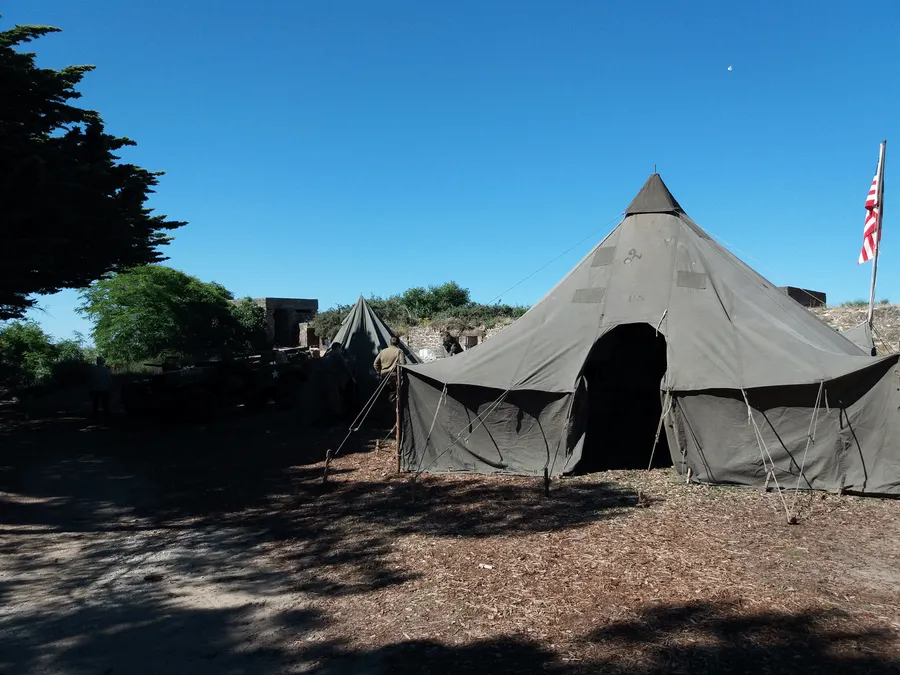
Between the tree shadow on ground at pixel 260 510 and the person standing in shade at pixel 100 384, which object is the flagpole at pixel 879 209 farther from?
the person standing in shade at pixel 100 384

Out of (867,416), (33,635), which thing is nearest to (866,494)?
(867,416)

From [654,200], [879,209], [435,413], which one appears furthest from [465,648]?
[879,209]

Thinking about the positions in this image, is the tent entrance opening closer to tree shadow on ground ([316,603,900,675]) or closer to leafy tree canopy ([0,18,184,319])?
tree shadow on ground ([316,603,900,675])

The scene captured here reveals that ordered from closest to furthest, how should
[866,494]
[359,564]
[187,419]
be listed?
[359,564], [866,494], [187,419]

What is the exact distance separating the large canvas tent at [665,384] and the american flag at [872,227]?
99.9 inches

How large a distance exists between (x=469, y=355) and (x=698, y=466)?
136 inches

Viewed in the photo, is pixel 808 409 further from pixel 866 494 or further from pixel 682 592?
pixel 682 592

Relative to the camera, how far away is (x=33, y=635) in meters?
4.78

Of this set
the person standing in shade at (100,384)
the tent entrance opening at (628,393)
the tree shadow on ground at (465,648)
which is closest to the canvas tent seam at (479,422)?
the tent entrance opening at (628,393)

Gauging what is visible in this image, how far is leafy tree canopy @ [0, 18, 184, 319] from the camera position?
31.3ft

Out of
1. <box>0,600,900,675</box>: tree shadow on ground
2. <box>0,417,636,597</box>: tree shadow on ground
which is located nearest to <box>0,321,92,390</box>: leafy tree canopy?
<box>0,417,636,597</box>: tree shadow on ground

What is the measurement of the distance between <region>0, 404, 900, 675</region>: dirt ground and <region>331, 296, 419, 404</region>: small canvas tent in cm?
576

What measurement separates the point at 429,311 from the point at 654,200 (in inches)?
777

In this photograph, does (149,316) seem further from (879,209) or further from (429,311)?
(879,209)
